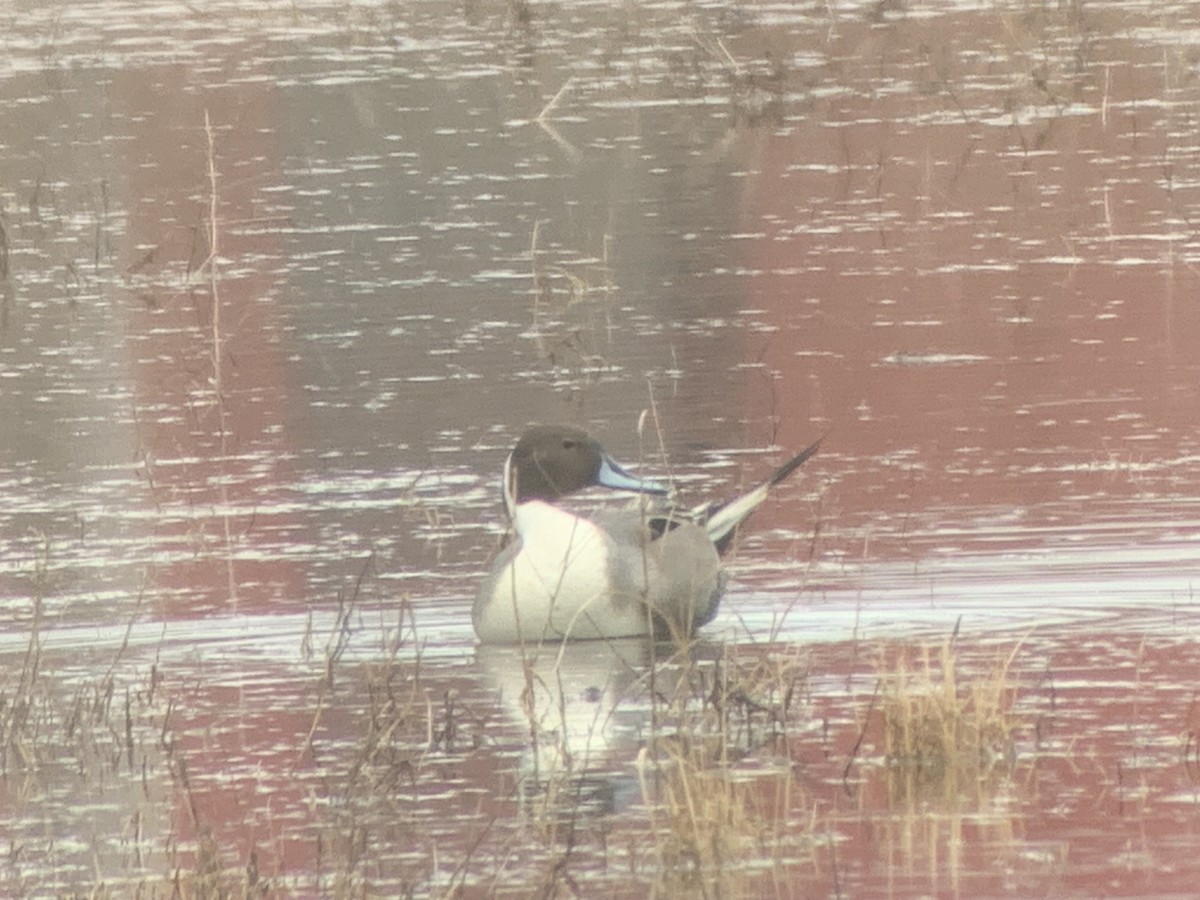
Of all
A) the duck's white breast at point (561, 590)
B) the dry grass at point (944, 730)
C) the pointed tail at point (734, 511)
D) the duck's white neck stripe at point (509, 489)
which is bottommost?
the dry grass at point (944, 730)

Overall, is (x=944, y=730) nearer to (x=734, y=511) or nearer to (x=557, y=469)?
(x=734, y=511)

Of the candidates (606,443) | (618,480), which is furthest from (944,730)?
(606,443)

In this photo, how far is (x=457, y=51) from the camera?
25047 mm

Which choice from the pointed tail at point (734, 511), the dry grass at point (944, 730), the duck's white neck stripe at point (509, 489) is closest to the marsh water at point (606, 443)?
the dry grass at point (944, 730)

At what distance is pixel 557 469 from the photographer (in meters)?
8.75

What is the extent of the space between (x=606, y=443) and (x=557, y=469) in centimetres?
206

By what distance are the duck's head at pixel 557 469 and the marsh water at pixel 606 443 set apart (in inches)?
13.9

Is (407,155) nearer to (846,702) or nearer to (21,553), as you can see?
(21,553)

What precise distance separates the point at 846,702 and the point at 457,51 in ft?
59.9

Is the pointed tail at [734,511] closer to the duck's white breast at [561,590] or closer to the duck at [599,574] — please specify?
the duck at [599,574]

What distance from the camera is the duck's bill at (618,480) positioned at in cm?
877

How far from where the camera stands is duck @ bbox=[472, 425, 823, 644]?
324 inches

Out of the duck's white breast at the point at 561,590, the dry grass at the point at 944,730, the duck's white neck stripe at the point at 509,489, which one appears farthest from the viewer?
the duck's white neck stripe at the point at 509,489

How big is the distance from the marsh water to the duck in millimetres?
121
